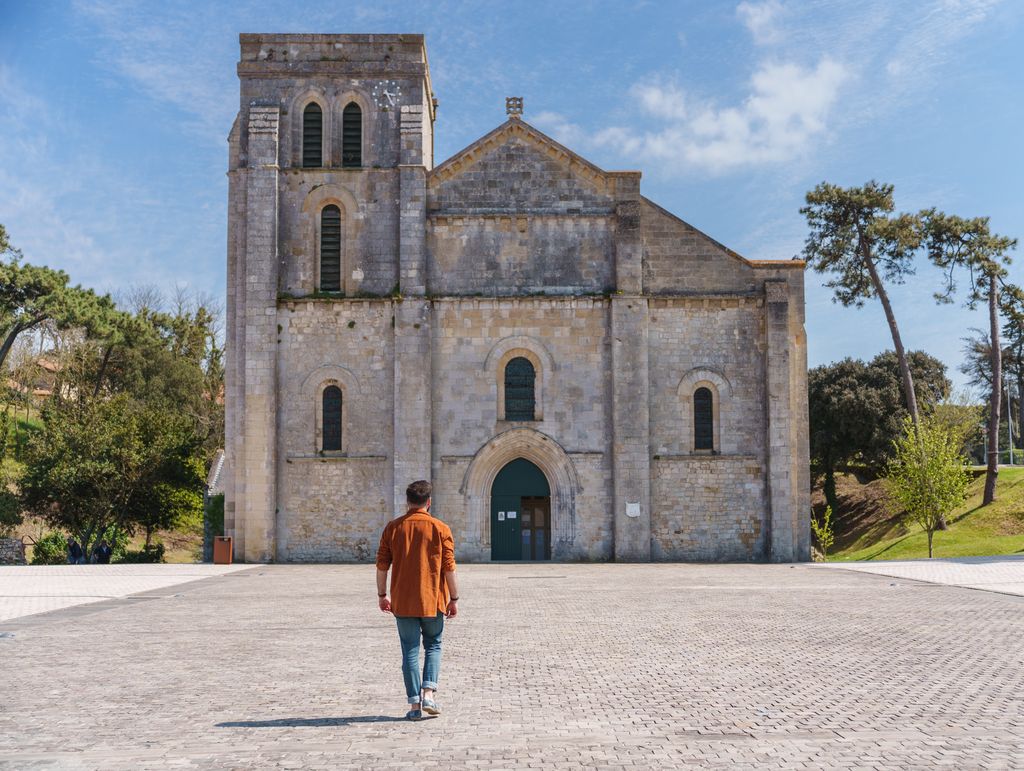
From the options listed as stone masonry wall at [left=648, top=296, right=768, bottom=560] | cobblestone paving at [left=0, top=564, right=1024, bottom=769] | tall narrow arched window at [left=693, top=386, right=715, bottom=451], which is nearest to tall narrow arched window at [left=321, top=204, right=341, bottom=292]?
stone masonry wall at [left=648, top=296, right=768, bottom=560]

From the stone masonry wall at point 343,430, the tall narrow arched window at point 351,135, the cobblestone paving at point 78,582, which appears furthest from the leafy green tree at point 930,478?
the cobblestone paving at point 78,582

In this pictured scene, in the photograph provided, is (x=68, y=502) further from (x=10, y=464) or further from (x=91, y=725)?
(x=91, y=725)

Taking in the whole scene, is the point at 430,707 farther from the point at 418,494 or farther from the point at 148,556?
the point at 148,556

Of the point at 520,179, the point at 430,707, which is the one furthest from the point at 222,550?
the point at 430,707

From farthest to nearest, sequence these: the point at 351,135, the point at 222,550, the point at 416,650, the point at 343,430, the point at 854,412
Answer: the point at 854,412 < the point at 351,135 < the point at 343,430 < the point at 222,550 < the point at 416,650

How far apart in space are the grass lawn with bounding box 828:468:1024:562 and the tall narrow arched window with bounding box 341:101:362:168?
73.2 ft

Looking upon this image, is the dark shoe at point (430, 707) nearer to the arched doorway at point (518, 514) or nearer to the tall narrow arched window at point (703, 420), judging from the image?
the arched doorway at point (518, 514)

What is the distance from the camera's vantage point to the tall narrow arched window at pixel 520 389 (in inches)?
1211

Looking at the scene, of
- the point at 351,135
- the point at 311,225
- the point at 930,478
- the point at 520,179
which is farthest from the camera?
the point at 930,478

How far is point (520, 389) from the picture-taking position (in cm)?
3081

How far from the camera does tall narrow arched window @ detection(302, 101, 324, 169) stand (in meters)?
31.6

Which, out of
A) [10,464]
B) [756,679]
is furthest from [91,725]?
[10,464]

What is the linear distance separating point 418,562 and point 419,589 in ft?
0.69

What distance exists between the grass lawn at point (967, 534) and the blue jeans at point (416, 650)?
29888mm
